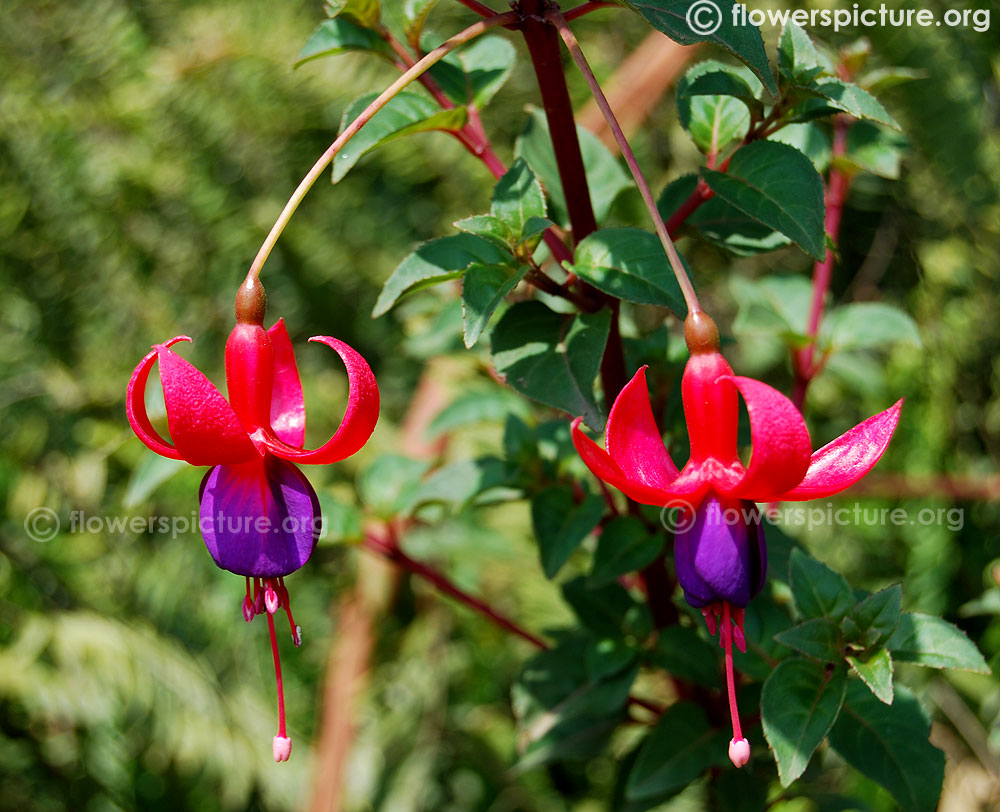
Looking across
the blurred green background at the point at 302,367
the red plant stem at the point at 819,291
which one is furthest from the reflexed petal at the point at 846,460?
the blurred green background at the point at 302,367

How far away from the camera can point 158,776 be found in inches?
40.7

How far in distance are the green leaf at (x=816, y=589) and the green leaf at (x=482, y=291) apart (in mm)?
224

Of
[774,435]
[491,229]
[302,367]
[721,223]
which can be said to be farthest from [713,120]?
[302,367]

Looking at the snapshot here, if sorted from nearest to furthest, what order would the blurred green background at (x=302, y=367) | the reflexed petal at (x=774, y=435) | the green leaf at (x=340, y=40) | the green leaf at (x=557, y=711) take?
the reflexed petal at (x=774, y=435) < the green leaf at (x=340, y=40) < the green leaf at (x=557, y=711) < the blurred green background at (x=302, y=367)

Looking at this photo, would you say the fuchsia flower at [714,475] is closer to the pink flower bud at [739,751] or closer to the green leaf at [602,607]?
the pink flower bud at [739,751]

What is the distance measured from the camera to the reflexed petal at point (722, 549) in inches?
15.2

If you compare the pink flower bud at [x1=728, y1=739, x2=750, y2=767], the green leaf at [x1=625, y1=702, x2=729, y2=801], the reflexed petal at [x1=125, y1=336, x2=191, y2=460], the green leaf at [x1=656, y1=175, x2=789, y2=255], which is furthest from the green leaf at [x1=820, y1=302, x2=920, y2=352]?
the reflexed petal at [x1=125, y1=336, x2=191, y2=460]

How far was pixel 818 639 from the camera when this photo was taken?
0.49 meters

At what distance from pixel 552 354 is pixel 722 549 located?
0.14 metres

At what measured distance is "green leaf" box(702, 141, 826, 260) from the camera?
0.43 meters

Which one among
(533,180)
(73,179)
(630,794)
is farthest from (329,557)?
(533,180)

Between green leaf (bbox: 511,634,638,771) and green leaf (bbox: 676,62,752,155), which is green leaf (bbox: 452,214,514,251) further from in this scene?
green leaf (bbox: 511,634,638,771)

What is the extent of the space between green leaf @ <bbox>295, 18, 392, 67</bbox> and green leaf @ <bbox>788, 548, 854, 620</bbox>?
0.38 m

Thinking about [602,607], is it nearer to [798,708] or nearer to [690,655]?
[690,655]
